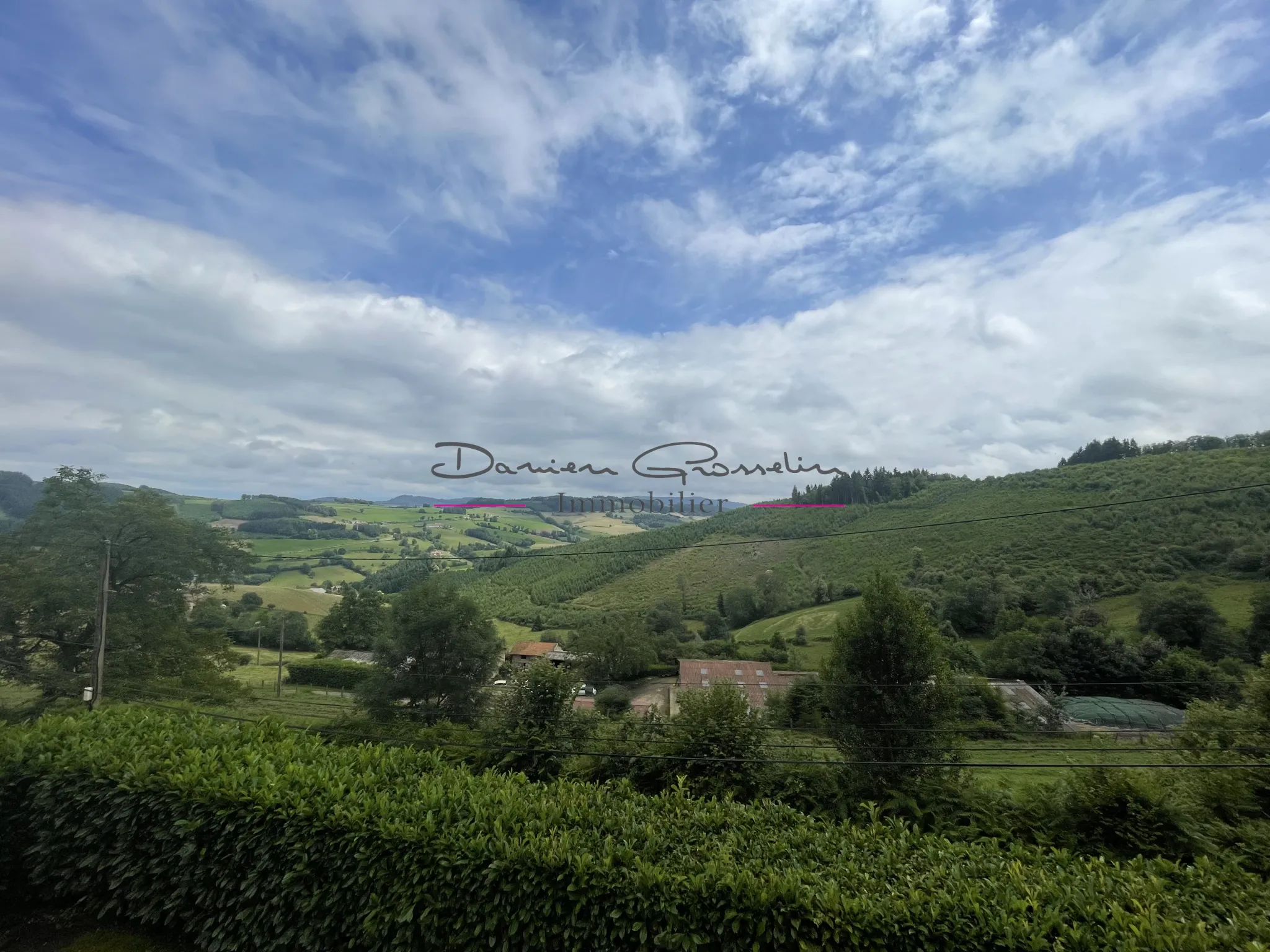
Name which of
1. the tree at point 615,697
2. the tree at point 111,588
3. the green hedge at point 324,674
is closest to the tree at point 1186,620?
the tree at point 615,697

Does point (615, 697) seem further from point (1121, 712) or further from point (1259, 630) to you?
point (1259, 630)

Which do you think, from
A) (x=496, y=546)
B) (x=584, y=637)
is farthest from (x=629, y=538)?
(x=584, y=637)

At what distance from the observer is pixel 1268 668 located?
9.66m

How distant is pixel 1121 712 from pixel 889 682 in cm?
3200

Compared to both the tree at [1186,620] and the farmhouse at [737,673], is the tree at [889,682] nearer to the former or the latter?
the farmhouse at [737,673]

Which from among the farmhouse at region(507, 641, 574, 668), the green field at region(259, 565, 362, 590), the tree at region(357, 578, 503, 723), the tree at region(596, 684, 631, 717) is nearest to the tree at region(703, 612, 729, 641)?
the tree at region(596, 684, 631, 717)

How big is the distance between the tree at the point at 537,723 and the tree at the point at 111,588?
8.25m

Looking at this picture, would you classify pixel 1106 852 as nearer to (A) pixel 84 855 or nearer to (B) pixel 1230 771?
(B) pixel 1230 771

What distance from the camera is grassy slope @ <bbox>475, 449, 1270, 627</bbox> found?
45031 mm

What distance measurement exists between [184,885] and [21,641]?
51.6 ft

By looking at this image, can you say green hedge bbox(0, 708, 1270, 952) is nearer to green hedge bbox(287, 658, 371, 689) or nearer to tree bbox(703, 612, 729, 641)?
green hedge bbox(287, 658, 371, 689)

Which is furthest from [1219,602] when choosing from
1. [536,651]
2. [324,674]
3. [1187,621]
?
[324,674]

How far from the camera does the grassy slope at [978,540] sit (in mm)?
45031

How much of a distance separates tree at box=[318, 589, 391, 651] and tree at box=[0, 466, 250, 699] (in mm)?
18385
